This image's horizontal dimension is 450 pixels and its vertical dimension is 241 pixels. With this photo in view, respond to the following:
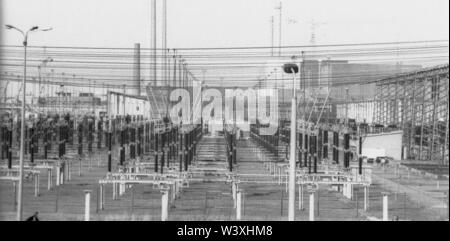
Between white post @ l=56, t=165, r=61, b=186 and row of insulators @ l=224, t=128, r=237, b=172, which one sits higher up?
row of insulators @ l=224, t=128, r=237, b=172

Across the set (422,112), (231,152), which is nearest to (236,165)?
(231,152)

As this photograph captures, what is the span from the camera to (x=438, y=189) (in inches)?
1131

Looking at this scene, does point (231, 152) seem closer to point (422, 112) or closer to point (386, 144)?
point (422, 112)

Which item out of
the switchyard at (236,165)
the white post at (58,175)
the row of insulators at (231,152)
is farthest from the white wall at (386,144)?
the white post at (58,175)

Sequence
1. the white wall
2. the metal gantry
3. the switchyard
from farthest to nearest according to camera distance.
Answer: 1. the white wall
2. the metal gantry
3. the switchyard

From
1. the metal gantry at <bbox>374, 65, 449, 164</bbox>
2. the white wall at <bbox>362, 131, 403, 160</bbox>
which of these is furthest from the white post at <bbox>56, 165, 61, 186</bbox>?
the white wall at <bbox>362, 131, 403, 160</bbox>

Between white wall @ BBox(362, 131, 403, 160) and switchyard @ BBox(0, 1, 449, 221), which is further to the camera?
white wall @ BBox(362, 131, 403, 160)

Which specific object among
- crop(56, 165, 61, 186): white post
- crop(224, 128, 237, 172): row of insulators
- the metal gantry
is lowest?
crop(56, 165, 61, 186): white post

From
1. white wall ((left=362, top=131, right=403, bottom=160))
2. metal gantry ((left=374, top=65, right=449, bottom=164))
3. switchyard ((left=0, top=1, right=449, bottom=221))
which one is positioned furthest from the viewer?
white wall ((left=362, top=131, right=403, bottom=160))

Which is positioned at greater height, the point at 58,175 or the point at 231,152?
the point at 231,152

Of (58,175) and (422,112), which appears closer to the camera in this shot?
(58,175)

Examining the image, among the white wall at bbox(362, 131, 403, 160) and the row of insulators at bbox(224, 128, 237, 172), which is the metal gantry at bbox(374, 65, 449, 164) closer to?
the white wall at bbox(362, 131, 403, 160)

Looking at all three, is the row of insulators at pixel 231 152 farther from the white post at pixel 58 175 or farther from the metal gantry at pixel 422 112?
the metal gantry at pixel 422 112
